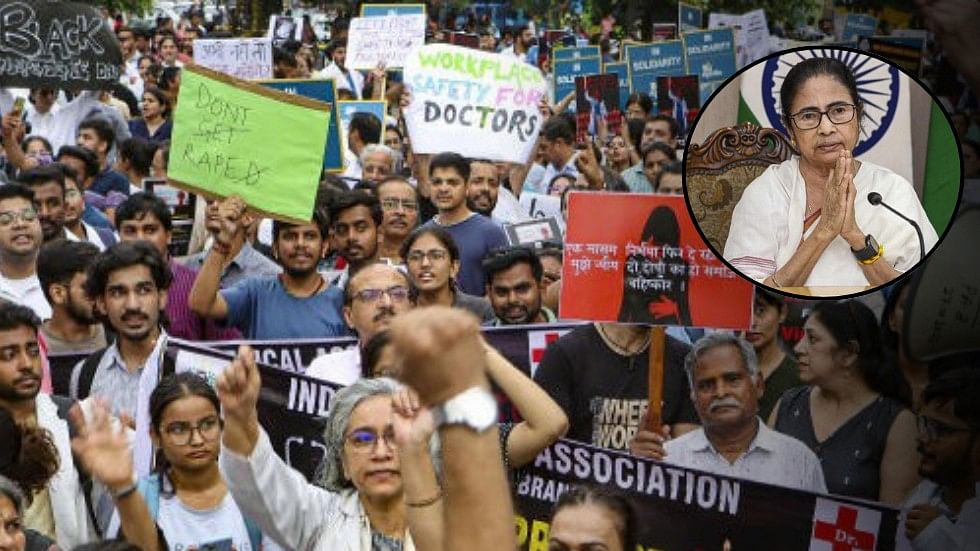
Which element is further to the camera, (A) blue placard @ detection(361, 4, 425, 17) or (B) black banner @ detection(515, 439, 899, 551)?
(A) blue placard @ detection(361, 4, 425, 17)

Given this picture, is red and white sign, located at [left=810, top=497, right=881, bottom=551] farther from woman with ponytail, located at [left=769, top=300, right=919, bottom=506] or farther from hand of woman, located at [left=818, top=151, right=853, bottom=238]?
hand of woman, located at [left=818, top=151, right=853, bottom=238]

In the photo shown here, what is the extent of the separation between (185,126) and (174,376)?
285 centimetres

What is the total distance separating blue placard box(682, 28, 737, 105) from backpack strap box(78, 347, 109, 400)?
29.6 feet

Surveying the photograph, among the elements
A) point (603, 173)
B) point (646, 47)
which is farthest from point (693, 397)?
point (646, 47)

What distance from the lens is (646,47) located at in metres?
15.2

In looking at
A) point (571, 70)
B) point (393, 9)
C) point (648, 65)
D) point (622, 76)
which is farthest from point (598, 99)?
point (393, 9)

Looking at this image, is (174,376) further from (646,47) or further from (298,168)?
(646,47)

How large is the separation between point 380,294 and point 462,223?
2.25 meters

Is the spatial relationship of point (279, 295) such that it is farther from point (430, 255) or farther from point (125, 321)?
point (125, 321)

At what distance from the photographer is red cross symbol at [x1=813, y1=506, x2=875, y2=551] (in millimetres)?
4633

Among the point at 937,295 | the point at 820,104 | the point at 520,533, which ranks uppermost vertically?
the point at 820,104

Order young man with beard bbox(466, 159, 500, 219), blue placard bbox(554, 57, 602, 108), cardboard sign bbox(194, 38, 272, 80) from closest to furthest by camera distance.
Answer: young man with beard bbox(466, 159, 500, 219)
cardboard sign bbox(194, 38, 272, 80)
blue placard bbox(554, 57, 602, 108)

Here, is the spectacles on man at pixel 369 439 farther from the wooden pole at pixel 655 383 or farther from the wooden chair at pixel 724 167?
the wooden pole at pixel 655 383

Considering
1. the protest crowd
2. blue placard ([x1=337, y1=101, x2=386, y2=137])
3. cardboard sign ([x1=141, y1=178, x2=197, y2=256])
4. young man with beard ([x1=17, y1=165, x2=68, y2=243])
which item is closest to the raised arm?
the protest crowd
